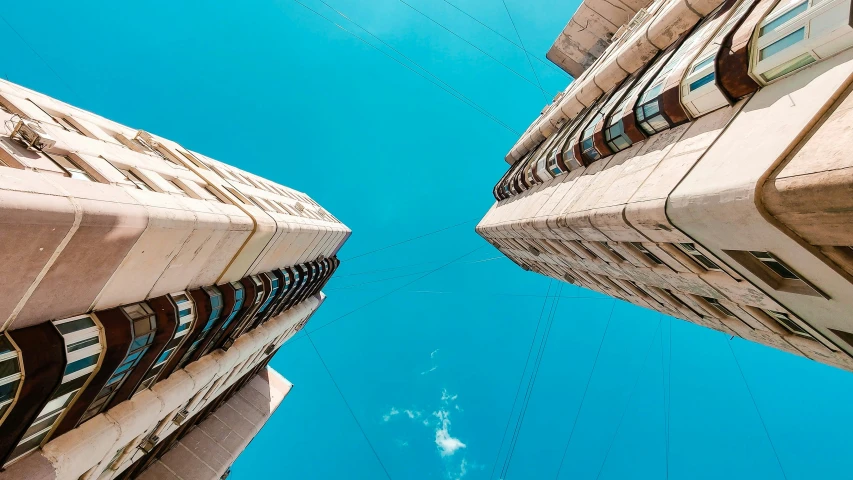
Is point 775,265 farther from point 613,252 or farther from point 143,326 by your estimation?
point 143,326

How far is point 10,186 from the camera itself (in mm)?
8141

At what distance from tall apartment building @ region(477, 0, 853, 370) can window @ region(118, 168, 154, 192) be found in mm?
17963

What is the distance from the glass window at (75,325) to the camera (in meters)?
10.7

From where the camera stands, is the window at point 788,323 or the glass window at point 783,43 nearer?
the glass window at point 783,43

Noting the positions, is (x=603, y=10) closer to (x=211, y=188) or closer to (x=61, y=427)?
(x=211, y=188)

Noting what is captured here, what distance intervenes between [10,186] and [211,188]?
42.3 ft

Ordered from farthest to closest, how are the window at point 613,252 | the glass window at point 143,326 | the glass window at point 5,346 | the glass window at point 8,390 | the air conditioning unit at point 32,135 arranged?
the window at point 613,252, the glass window at point 143,326, the air conditioning unit at point 32,135, the glass window at point 8,390, the glass window at point 5,346

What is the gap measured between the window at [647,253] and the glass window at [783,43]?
22.8 ft

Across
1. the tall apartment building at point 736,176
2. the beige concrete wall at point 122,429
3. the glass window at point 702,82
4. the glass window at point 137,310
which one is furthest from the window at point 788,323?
the beige concrete wall at point 122,429

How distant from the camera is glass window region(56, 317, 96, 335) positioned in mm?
10703

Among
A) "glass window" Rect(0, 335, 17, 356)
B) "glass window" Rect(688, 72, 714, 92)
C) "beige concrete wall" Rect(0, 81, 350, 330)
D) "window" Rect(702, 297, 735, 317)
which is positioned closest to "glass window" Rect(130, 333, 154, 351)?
"beige concrete wall" Rect(0, 81, 350, 330)

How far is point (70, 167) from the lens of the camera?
11398 mm

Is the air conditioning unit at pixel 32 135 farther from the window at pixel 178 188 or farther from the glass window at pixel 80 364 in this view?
the glass window at pixel 80 364

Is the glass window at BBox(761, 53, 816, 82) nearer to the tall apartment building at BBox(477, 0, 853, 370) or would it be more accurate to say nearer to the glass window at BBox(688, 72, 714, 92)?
the tall apartment building at BBox(477, 0, 853, 370)
